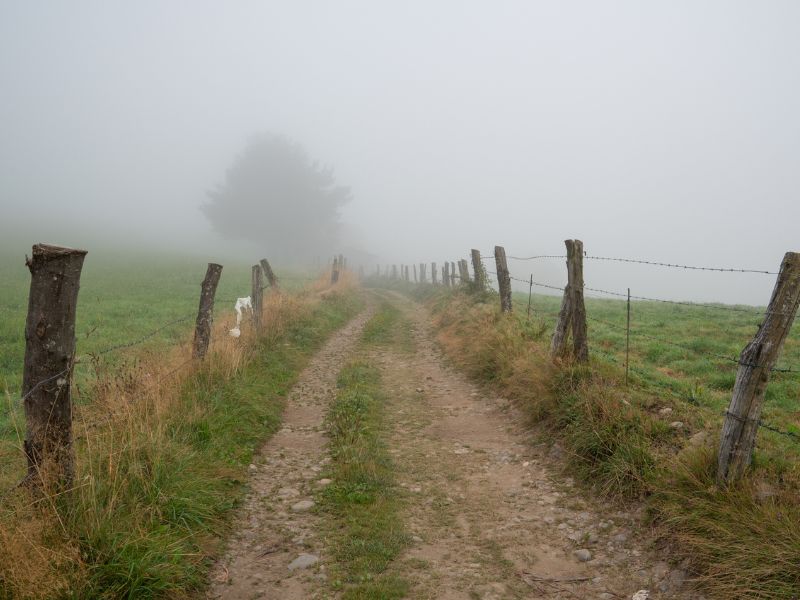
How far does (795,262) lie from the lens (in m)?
4.43

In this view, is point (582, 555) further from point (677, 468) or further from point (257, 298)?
point (257, 298)

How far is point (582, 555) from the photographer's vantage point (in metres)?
4.39

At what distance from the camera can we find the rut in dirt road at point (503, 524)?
3.96 metres

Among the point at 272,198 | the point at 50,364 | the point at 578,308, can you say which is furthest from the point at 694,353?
the point at 272,198

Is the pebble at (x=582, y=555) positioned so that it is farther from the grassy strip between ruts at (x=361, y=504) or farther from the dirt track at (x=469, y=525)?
the grassy strip between ruts at (x=361, y=504)

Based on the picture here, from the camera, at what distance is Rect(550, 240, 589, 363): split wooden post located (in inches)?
308

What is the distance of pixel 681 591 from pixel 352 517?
114 inches

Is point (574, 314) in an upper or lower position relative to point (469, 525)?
upper

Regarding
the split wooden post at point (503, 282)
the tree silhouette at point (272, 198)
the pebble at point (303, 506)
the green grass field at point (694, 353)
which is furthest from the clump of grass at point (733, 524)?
the tree silhouette at point (272, 198)

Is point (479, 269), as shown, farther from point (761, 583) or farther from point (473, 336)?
point (761, 583)

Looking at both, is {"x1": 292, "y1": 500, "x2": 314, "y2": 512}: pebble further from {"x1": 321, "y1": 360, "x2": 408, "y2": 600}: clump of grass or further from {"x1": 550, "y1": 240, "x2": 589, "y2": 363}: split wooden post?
{"x1": 550, "y1": 240, "x2": 589, "y2": 363}: split wooden post

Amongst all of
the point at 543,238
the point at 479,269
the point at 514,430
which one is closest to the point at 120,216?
the point at 543,238

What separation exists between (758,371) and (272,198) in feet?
176

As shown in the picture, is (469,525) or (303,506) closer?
(469,525)
